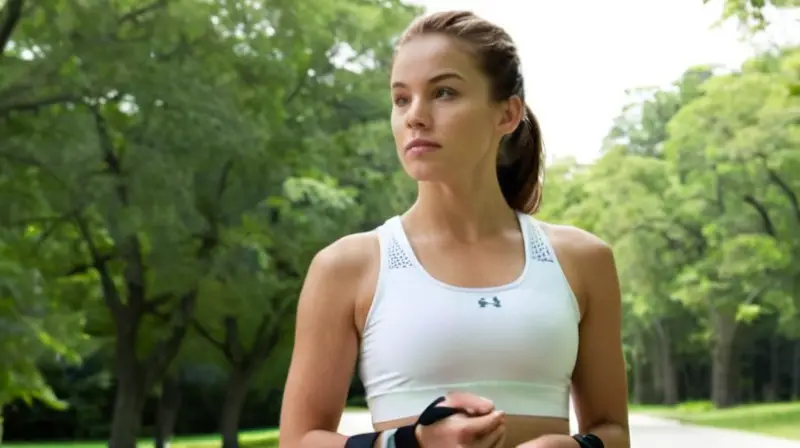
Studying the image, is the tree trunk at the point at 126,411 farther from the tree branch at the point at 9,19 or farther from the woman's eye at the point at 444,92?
the woman's eye at the point at 444,92

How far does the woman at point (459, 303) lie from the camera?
2.08 ft

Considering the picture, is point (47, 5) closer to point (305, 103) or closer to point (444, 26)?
point (305, 103)

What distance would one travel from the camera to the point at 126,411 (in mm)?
7012

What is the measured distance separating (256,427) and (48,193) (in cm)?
398

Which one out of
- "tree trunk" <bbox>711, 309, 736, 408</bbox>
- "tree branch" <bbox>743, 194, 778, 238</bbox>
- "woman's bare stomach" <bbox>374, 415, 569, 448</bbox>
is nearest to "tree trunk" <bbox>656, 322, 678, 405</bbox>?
"tree trunk" <bbox>711, 309, 736, 408</bbox>

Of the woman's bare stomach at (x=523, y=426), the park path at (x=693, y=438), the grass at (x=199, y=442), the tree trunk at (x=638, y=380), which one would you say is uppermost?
the woman's bare stomach at (x=523, y=426)

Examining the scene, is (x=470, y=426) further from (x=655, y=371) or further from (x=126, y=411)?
(x=655, y=371)

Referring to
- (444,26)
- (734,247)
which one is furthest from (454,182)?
(734,247)

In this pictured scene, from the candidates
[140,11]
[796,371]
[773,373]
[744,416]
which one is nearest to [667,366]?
[773,373]

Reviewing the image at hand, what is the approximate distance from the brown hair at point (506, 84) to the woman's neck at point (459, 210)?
0.06m

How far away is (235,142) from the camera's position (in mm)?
5766

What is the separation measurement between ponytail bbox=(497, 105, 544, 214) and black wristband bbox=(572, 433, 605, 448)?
0.17 m

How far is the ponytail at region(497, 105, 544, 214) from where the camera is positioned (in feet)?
2.53

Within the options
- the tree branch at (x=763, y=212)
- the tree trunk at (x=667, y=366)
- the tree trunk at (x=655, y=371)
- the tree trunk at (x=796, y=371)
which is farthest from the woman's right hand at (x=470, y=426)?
the tree trunk at (x=655, y=371)
